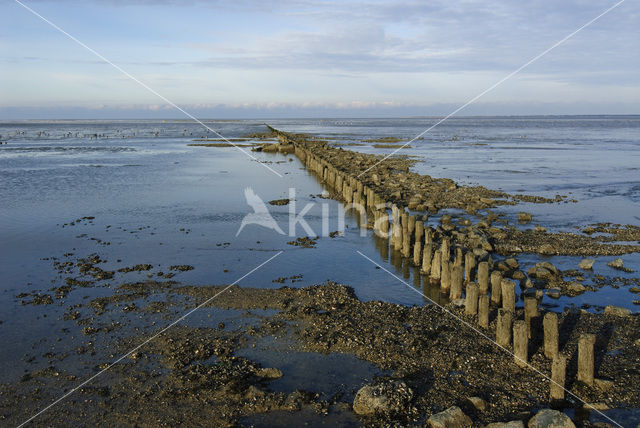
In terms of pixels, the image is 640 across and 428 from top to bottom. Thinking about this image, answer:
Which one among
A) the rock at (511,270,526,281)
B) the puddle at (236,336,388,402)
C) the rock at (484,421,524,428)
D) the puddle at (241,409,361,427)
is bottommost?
the puddle at (241,409,361,427)

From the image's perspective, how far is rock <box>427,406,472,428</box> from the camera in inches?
295

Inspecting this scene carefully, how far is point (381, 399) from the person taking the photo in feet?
26.2

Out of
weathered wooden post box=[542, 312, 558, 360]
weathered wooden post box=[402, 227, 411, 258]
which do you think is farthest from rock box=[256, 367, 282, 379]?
weathered wooden post box=[402, 227, 411, 258]

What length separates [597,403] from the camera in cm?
816

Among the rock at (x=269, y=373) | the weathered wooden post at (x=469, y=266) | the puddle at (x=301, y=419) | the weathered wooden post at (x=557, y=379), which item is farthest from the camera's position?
the weathered wooden post at (x=469, y=266)

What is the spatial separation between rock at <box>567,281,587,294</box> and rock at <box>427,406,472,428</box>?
7.02 m

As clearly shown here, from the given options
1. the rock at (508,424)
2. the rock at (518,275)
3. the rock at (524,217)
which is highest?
the rock at (524,217)

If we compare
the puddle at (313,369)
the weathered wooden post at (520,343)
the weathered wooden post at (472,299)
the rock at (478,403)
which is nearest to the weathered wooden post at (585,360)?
the weathered wooden post at (520,343)

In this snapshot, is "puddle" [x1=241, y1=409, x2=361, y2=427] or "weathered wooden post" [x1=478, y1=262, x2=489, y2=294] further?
"weathered wooden post" [x1=478, y1=262, x2=489, y2=294]

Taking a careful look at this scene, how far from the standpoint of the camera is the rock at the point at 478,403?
7.95m

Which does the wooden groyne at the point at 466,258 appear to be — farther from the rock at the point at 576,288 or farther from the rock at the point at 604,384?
the rock at the point at 576,288

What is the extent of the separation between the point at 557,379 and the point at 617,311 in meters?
4.17

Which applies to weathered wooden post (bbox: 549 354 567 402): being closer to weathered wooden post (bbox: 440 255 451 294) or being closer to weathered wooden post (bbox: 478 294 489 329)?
weathered wooden post (bbox: 478 294 489 329)

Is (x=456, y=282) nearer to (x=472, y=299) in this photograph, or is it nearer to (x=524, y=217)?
(x=472, y=299)
